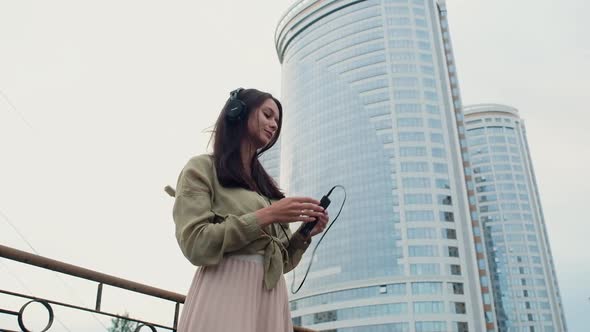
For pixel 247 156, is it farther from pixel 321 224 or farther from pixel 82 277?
pixel 82 277

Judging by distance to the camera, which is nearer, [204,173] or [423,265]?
[204,173]

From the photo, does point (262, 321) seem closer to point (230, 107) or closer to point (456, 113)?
point (230, 107)

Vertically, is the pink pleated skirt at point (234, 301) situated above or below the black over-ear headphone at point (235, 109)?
below

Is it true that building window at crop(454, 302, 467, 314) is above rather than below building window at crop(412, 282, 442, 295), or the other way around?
below

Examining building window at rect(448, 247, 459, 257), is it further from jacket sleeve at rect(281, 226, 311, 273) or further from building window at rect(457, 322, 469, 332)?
jacket sleeve at rect(281, 226, 311, 273)

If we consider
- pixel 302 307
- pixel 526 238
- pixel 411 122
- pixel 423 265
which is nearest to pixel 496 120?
pixel 526 238

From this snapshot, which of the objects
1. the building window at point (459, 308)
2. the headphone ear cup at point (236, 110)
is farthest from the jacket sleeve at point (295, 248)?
the building window at point (459, 308)

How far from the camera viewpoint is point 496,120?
296 ft

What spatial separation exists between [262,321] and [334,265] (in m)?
59.9

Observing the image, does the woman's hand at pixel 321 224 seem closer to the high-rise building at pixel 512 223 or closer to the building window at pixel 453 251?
the building window at pixel 453 251

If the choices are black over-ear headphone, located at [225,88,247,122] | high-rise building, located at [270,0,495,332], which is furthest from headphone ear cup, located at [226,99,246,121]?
high-rise building, located at [270,0,495,332]

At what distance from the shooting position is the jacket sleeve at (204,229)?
128cm

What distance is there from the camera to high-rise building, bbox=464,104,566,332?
80250mm

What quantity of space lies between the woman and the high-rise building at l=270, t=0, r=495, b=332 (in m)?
54.5
